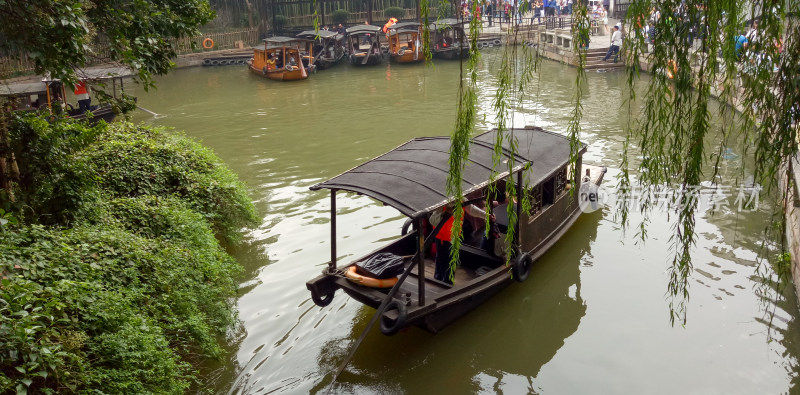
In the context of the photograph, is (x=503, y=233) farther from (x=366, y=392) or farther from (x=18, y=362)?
(x=18, y=362)

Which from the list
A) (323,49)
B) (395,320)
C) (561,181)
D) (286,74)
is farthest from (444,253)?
(323,49)

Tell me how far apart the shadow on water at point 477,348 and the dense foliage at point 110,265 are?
5.05 ft

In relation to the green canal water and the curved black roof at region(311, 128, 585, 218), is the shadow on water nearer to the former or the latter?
the green canal water

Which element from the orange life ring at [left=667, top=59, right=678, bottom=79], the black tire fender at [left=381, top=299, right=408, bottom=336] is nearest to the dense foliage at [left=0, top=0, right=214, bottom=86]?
the black tire fender at [left=381, top=299, right=408, bottom=336]

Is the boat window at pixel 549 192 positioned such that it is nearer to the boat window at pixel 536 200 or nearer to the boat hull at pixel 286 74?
the boat window at pixel 536 200

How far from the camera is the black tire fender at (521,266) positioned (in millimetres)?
7277

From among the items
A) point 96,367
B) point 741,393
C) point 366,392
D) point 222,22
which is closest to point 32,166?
point 96,367

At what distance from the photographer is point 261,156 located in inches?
554

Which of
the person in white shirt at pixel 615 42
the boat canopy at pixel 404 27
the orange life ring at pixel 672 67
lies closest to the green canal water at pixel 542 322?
the orange life ring at pixel 672 67

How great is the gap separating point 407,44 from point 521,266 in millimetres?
21384

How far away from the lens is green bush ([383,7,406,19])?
3406 cm

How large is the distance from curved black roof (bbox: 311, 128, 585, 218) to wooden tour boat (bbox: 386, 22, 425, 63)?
19.1 metres

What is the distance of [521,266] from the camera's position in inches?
291

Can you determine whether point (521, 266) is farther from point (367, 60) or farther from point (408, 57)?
point (367, 60)
